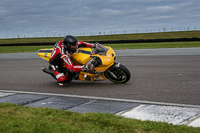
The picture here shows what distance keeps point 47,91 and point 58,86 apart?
2.48 feet

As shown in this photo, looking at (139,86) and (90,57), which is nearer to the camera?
(139,86)

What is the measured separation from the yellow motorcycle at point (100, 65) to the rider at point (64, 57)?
0.51ft

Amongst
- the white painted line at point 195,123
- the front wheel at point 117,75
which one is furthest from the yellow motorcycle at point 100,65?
the white painted line at point 195,123

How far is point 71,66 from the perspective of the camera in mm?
7832

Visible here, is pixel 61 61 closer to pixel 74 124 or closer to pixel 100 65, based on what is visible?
pixel 100 65

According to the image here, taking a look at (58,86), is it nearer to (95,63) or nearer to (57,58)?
(57,58)

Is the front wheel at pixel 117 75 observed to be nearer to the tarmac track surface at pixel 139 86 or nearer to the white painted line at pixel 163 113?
the tarmac track surface at pixel 139 86

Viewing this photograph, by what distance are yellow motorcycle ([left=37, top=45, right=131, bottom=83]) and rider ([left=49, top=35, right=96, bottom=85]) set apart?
15 cm

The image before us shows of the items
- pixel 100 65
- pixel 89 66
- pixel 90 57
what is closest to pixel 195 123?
pixel 100 65

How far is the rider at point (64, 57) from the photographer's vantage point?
782cm

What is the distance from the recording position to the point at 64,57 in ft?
25.6

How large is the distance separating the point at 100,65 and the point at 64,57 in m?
1.09

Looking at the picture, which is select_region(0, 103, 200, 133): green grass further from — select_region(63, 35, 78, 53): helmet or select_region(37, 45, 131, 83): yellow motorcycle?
select_region(63, 35, 78, 53): helmet

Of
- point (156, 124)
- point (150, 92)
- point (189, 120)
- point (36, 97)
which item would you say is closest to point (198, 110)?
point (189, 120)
